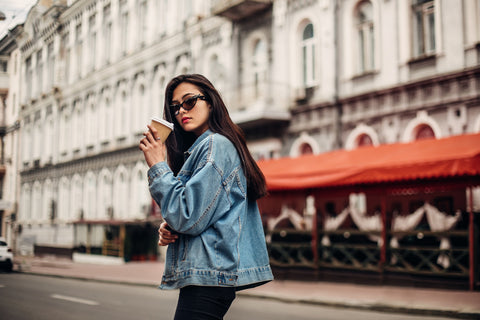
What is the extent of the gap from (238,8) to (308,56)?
3546 millimetres

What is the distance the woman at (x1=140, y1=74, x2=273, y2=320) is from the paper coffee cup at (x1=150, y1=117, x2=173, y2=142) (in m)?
0.03

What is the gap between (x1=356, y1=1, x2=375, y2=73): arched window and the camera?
60.7 feet

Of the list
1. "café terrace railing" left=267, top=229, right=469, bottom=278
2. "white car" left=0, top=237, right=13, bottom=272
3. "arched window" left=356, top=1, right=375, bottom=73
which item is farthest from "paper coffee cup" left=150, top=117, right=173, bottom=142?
"arched window" left=356, top=1, right=375, bottom=73

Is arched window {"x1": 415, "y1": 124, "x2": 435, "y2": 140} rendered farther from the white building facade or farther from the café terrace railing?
the café terrace railing

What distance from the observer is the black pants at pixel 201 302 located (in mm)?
2477

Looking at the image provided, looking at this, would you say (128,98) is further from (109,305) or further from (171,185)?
(171,185)

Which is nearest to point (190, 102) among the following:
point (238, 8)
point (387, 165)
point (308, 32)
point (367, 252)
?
point (387, 165)

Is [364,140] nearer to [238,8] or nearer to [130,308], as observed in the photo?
[238,8]

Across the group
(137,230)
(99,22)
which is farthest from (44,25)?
(99,22)

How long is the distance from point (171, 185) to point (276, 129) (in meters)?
19.0

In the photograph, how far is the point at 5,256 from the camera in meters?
4.14

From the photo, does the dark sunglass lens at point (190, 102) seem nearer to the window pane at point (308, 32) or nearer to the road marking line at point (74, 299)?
the road marking line at point (74, 299)

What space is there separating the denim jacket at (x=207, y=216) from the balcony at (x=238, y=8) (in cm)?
2007

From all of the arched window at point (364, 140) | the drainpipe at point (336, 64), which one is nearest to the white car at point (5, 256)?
the arched window at point (364, 140)
